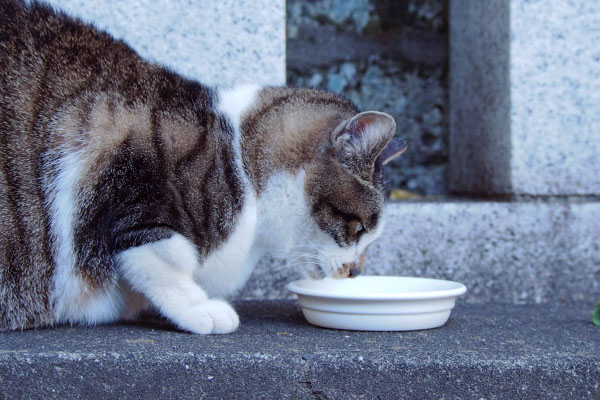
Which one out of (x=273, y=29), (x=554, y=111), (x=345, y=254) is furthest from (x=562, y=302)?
(x=273, y=29)

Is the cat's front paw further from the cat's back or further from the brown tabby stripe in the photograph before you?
the cat's back

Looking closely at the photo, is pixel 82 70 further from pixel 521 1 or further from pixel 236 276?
pixel 521 1

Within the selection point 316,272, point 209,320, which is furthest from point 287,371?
point 316,272

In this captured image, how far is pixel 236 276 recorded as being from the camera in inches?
78.0

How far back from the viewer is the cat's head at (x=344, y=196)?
6.13 feet

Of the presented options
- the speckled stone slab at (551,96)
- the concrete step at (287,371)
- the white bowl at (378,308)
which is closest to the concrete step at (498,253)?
the speckled stone slab at (551,96)

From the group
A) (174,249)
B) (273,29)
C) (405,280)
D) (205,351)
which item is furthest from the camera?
(273,29)

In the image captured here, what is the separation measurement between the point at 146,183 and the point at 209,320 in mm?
406

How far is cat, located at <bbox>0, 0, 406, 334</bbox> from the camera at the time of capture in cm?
176

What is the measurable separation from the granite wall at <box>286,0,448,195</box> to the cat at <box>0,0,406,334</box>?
1249 millimetres

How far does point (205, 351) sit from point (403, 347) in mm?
494

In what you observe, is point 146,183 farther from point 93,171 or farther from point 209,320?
point 209,320

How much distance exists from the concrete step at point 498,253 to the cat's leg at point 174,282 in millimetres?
685

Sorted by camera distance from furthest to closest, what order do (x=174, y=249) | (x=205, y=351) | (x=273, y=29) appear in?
(x=273, y=29)
(x=174, y=249)
(x=205, y=351)
